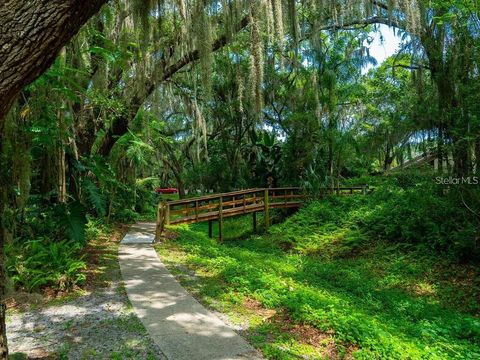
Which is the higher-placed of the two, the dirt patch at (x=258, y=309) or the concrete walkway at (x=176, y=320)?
the concrete walkway at (x=176, y=320)

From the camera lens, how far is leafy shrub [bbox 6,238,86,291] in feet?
16.8

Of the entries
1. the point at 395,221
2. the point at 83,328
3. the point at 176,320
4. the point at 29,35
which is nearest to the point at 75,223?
the point at 83,328

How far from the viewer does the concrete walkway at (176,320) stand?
3382 millimetres

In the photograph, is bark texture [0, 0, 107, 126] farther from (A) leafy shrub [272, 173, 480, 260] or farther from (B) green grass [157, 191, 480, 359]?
(A) leafy shrub [272, 173, 480, 260]

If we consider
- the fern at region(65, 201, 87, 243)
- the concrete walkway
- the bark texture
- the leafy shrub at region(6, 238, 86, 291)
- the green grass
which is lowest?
the green grass

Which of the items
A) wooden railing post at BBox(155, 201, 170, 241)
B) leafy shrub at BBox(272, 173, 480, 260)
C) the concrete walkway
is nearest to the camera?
the concrete walkway

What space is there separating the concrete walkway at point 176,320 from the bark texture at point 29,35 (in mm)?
2528

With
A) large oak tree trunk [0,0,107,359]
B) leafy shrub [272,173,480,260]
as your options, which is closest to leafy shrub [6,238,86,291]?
large oak tree trunk [0,0,107,359]

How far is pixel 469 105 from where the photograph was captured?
8266 mm

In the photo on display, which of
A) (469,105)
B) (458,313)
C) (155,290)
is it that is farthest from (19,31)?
(469,105)

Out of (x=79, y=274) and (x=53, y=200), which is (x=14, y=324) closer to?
(x=79, y=274)

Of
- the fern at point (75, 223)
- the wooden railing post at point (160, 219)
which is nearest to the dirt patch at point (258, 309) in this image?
the fern at point (75, 223)

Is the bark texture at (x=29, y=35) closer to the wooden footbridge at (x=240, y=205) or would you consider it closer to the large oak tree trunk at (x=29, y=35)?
the large oak tree trunk at (x=29, y=35)

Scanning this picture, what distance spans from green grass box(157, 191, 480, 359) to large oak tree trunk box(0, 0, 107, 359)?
287cm
